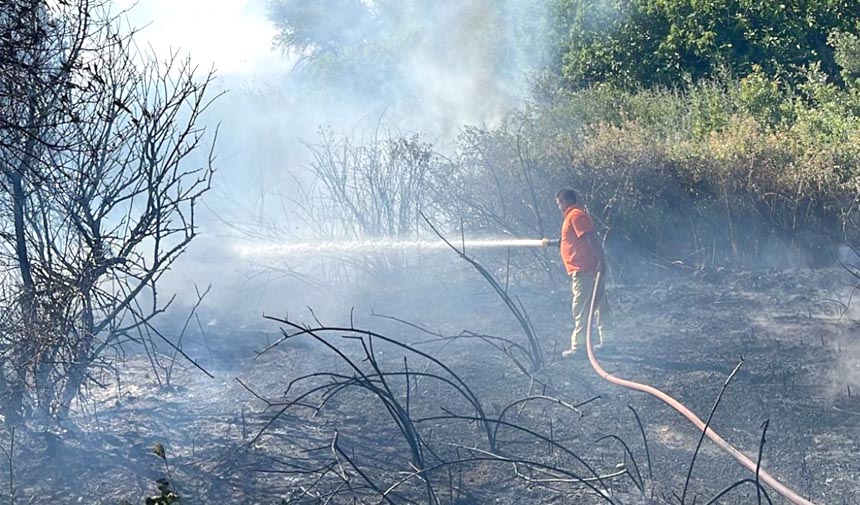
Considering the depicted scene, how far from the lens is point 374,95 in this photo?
26156 millimetres

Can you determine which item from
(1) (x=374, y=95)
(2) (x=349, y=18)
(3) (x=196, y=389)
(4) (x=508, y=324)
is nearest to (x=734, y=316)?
(4) (x=508, y=324)

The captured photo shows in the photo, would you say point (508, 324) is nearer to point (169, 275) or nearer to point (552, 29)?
point (169, 275)

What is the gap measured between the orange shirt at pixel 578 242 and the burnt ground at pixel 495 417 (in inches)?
33.8

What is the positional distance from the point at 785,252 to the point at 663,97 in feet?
15.9

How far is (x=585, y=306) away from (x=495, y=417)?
7.57 feet

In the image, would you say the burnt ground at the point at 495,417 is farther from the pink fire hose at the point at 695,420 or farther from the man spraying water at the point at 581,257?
the man spraying water at the point at 581,257

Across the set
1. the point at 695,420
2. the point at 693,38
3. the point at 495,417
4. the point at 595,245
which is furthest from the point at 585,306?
the point at 693,38

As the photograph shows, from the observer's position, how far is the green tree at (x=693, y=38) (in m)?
16.3

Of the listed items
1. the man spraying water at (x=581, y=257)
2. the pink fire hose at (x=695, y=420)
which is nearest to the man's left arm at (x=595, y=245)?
the man spraying water at (x=581, y=257)

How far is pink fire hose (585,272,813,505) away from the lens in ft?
16.5

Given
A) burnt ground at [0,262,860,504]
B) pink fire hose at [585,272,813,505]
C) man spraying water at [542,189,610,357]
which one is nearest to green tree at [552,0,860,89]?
burnt ground at [0,262,860,504]

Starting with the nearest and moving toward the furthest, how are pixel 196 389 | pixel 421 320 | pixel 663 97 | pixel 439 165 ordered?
pixel 196 389 → pixel 421 320 → pixel 439 165 → pixel 663 97

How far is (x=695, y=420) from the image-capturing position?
6086mm

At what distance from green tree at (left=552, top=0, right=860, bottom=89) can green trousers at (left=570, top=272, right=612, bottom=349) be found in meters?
8.17
